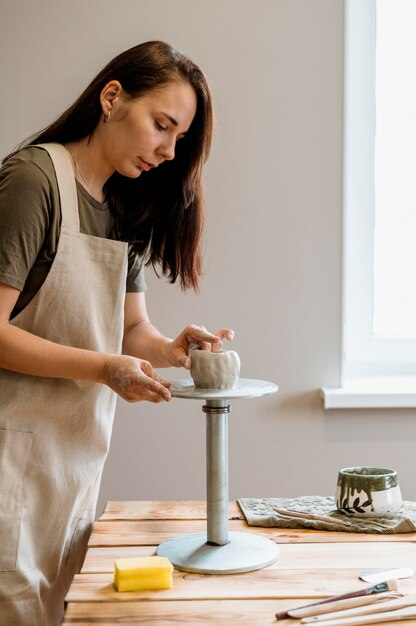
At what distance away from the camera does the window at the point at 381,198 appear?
2.60 metres

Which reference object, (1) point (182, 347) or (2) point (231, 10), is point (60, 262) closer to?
(1) point (182, 347)

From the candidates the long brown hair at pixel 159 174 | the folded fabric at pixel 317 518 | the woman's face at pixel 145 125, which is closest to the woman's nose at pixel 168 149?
the woman's face at pixel 145 125

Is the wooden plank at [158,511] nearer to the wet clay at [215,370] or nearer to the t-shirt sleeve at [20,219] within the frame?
the wet clay at [215,370]

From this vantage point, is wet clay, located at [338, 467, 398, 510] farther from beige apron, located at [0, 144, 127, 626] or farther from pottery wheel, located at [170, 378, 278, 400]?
beige apron, located at [0, 144, 127, 626]

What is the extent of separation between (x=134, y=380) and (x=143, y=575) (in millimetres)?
302

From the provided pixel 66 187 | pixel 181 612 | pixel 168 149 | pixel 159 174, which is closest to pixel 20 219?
pixel 66 187

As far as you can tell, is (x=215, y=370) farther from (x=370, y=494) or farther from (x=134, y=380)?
(x=370, y=494)

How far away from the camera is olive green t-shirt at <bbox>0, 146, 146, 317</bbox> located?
139 centimetres

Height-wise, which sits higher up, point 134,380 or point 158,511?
point 134,380

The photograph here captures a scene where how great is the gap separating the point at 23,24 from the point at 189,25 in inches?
18.9

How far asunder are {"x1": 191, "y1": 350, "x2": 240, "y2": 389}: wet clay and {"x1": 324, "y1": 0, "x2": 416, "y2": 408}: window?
51.6 inches

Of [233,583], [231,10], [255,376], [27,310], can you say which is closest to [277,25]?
[231,10]

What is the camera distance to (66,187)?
4.87 ft

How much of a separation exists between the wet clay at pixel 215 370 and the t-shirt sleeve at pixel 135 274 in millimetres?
544
